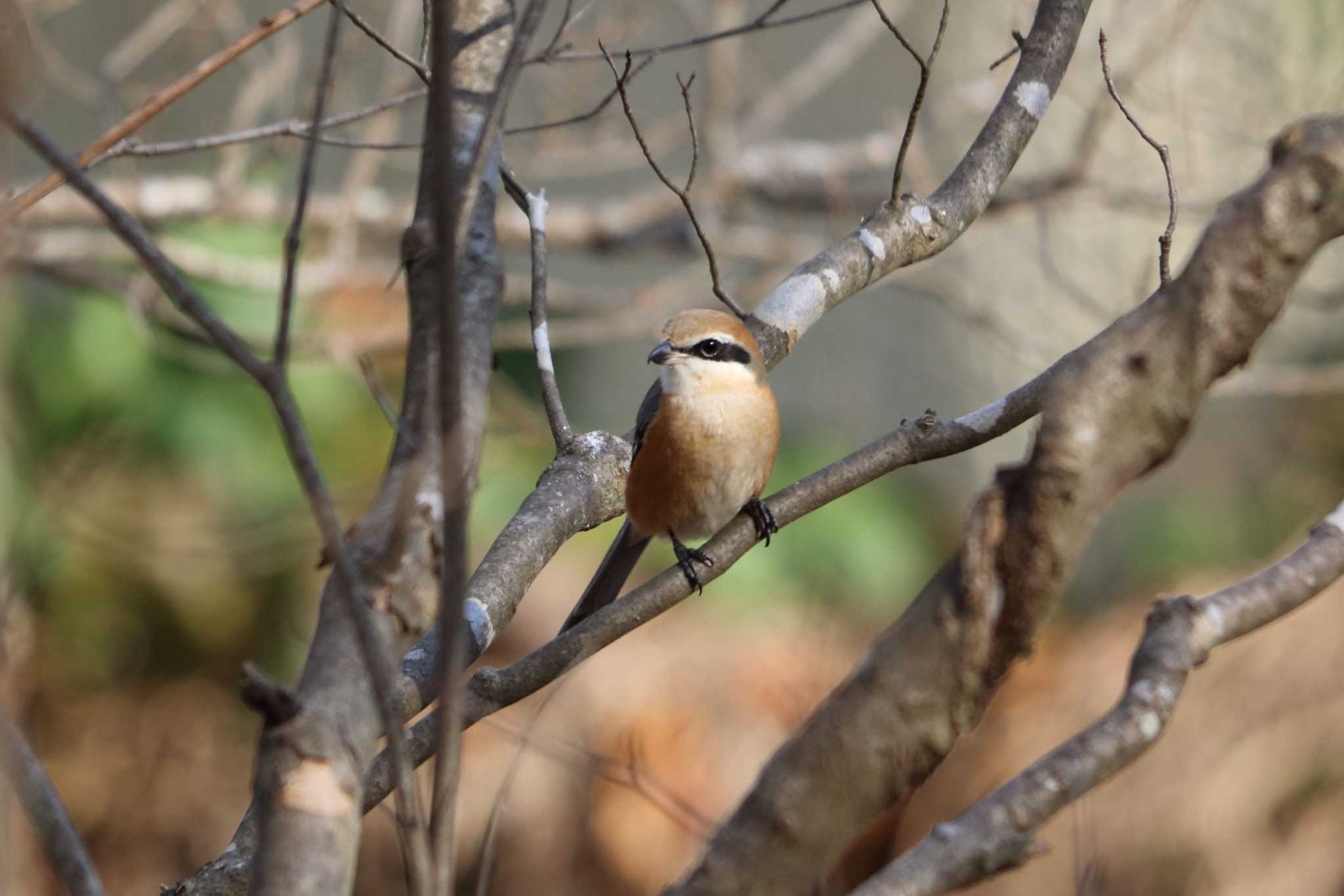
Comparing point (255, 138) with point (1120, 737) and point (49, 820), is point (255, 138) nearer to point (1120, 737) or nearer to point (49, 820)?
point (49, 820)

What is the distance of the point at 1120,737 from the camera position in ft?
3.97

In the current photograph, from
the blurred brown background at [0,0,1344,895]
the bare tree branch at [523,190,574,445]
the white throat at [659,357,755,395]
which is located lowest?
the bare tree branch at [523,190,574,445]

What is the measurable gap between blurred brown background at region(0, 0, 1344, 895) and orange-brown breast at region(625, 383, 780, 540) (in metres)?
1.39

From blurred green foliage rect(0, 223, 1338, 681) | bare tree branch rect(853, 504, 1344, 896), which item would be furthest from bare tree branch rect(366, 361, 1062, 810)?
blurred green foliage rect(0, 223, 1338, 681)

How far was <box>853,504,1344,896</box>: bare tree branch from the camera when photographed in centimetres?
112

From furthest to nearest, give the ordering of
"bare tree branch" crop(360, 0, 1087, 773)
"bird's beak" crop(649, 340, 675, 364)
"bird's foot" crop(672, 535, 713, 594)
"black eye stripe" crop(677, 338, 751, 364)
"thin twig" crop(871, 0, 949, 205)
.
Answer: "bird's beak" crop(649, 340, 675, 364) < "black eye stripe" crop(677, 338, 751, 364) < "bare tree branch" crop(360, 0, 1087, 773) < "thin twig" crop(871, 0, 949, 205) < "bird's foot" crop(672, 535, 713, 594)

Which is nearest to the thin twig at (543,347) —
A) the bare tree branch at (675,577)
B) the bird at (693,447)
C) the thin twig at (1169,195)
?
the bare tree branch at (675,577)

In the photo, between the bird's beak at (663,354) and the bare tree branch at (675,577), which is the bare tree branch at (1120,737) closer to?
the bare tree branch at (675,577)

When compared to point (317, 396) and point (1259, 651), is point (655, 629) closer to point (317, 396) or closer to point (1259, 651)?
point (317, 396)

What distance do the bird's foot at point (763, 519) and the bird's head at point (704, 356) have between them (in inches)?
15.2

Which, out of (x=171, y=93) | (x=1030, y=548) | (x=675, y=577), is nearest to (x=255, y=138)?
(x=171, y=93)

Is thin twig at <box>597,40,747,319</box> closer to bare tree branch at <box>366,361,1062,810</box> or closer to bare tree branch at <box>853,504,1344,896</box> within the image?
bare tree branch at <box>366,361,1062,810</box>

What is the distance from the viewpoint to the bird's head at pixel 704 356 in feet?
8.93

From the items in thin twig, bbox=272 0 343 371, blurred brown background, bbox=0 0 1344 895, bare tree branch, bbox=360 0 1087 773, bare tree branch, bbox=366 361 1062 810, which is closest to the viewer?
thin twig, bbox=272 0 343 371
